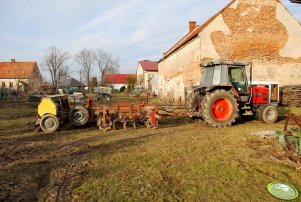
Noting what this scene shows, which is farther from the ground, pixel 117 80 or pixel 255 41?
pixel 255 41

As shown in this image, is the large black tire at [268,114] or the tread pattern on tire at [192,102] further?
the tread pattern on tire at [192,102]

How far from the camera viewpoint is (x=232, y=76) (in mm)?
11039

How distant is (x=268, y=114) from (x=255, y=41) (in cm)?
864

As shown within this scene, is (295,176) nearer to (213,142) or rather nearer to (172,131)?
(213,142)

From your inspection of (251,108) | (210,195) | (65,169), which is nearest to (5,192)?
(65,169)

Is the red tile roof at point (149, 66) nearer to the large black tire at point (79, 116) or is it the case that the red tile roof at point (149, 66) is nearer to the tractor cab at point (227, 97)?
the tractor cab at point (227, 97)

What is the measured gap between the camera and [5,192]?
15.0 feet

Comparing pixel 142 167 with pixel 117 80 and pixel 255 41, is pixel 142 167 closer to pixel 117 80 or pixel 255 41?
pixel 255 41

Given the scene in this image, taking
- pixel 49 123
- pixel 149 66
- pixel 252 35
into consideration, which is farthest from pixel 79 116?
pixel 149 66

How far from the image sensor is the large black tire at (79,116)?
413 inches

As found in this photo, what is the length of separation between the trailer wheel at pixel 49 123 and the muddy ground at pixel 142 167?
0.91 metres

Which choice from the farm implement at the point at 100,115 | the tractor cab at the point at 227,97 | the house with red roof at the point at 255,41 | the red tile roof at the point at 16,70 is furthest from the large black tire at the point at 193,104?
the red tile roof at the point at 16,70

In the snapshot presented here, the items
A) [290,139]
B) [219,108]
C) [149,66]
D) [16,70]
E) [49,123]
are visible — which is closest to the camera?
[290,139]

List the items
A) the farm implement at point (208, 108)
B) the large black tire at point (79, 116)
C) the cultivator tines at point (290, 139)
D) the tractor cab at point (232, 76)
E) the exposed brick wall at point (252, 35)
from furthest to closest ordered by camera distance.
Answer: the exposed brick wall at point (252, 35)
the tractor cab at point (232, 76)
the large black tire at point (79, 116)
the farm implement at point (208, 108)
the cultivator tines at point (290, 139)
